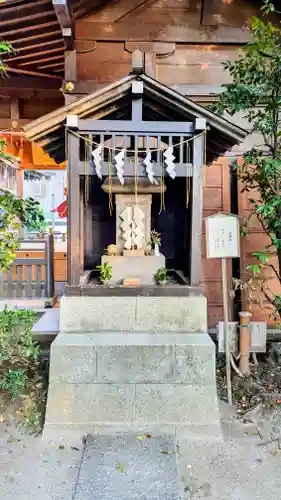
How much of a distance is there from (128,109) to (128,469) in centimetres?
371

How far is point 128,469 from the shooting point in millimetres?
2938

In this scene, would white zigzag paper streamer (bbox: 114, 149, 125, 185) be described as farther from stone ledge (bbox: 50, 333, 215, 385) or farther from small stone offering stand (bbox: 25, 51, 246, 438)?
stone ledge (bbox: 50, 333, 215, 385)

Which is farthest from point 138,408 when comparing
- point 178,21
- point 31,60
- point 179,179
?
point 31,60

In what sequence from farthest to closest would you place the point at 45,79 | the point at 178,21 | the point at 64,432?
the point at 45,79 → the point at 178,21 → the point at 64,432

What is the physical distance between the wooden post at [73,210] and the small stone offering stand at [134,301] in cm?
1

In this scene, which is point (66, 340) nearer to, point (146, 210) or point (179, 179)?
point (146, 210)

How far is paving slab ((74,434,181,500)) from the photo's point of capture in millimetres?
2672

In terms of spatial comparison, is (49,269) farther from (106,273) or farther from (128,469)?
(128,469)

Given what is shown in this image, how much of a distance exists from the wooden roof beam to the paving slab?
5.24 metres

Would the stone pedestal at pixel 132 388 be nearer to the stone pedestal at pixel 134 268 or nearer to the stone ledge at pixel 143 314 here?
the stone ledge at pixel 143 314

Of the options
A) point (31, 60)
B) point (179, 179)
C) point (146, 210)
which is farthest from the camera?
point (31, 60)

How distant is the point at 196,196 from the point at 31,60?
5259mm

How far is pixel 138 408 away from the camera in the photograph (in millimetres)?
3561

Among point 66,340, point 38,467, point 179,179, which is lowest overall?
point 38,467
